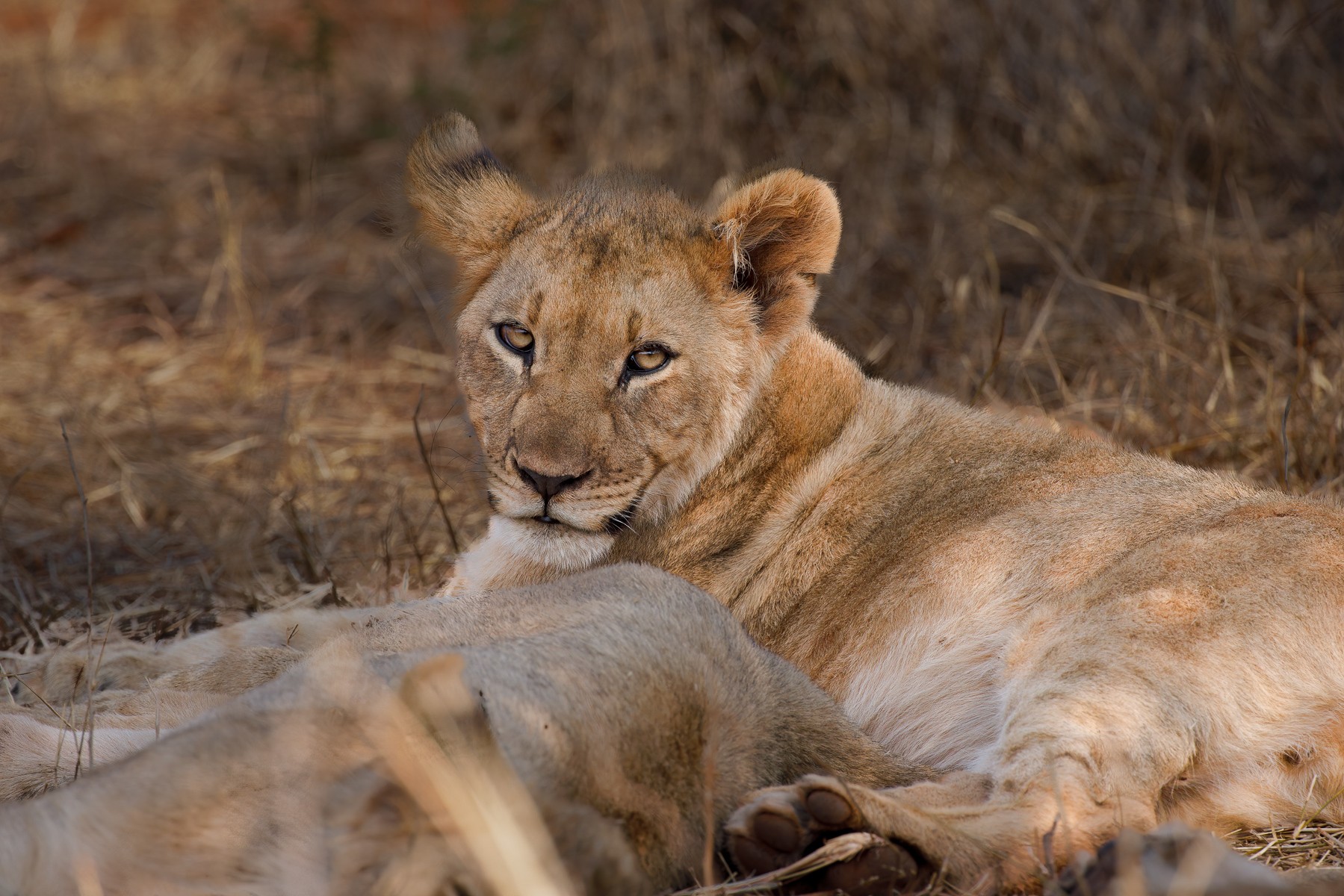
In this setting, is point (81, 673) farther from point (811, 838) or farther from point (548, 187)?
point (811, 838)

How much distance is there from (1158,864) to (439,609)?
1.49 meters

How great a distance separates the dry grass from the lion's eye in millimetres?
998

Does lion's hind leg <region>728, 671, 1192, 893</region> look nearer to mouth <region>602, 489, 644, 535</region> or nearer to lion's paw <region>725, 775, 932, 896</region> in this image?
lion's paw <region>725, 775, 932, 896</region>

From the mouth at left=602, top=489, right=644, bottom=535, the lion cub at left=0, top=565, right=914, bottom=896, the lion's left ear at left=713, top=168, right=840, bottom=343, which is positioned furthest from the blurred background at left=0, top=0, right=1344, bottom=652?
the lion cub at left=0, top=565, right=914, bottom=896

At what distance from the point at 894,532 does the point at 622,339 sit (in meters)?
0.80

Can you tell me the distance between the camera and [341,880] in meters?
1.95

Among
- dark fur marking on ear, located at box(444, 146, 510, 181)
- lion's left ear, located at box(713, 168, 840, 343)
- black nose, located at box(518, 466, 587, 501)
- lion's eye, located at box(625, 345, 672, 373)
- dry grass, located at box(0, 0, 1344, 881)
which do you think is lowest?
dry grass, located at box(0, 0, 1344, 881)

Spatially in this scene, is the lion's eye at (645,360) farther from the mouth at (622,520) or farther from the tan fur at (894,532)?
the mouth at (622,520)

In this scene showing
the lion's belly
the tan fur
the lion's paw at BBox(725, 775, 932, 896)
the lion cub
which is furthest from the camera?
the lion's belly

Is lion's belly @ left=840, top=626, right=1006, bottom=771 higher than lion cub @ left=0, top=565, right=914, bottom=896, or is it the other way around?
lion cub @ left=0, top=565, right=914, bottom=896

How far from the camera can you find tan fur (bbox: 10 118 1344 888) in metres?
2.68

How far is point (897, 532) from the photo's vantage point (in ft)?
11.1

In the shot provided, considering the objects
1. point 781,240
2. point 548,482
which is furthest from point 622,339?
point 781,240

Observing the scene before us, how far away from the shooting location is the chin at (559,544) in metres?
3.31
